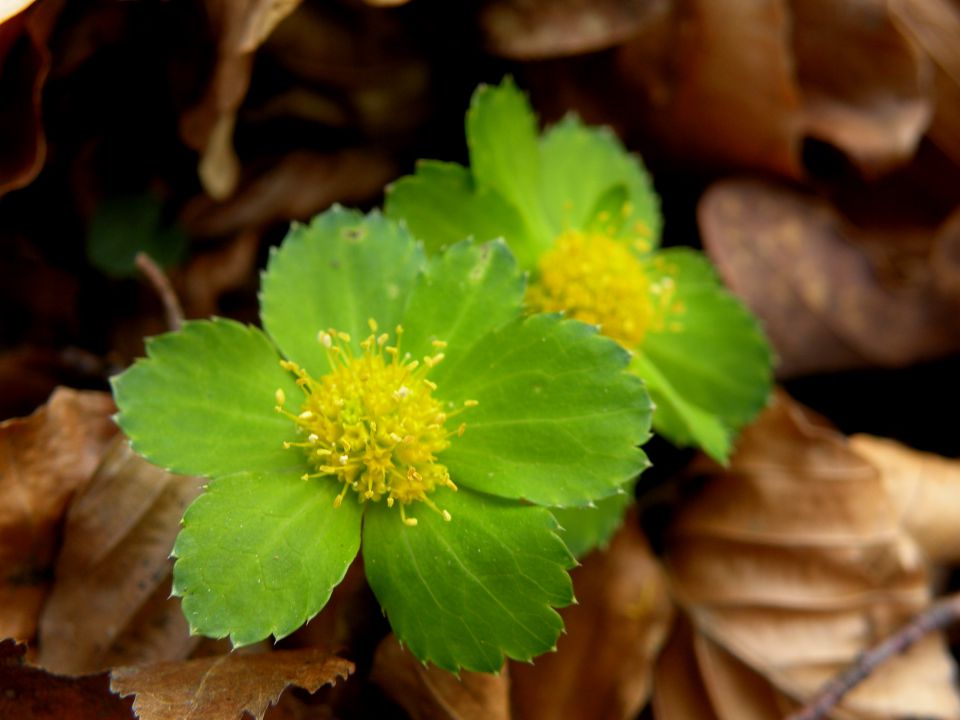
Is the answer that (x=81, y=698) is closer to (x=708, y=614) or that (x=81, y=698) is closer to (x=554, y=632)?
(x=554, y=632)

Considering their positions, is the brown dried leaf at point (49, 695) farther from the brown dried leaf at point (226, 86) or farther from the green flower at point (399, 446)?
the brown dried leaf at point (226, 86)

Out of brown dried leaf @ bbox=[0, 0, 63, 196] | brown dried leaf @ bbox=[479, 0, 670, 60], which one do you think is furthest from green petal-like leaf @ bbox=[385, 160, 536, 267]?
brown dried leaf @ bbox=[0, 0, 63, 196]

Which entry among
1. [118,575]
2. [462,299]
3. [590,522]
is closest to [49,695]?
[118,575]

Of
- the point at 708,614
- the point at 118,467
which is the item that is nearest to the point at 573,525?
the point at 708,614

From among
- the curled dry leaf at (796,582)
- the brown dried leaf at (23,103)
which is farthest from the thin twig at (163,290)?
the curled dry leaf at (796,582)

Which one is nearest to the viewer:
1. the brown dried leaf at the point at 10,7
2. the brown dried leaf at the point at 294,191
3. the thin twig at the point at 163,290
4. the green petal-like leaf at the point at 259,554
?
the green petal-like leaf at the point at 259,554

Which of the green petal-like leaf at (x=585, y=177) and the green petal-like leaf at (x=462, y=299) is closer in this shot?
the green petal-like leaf at (x=462, y=299)
